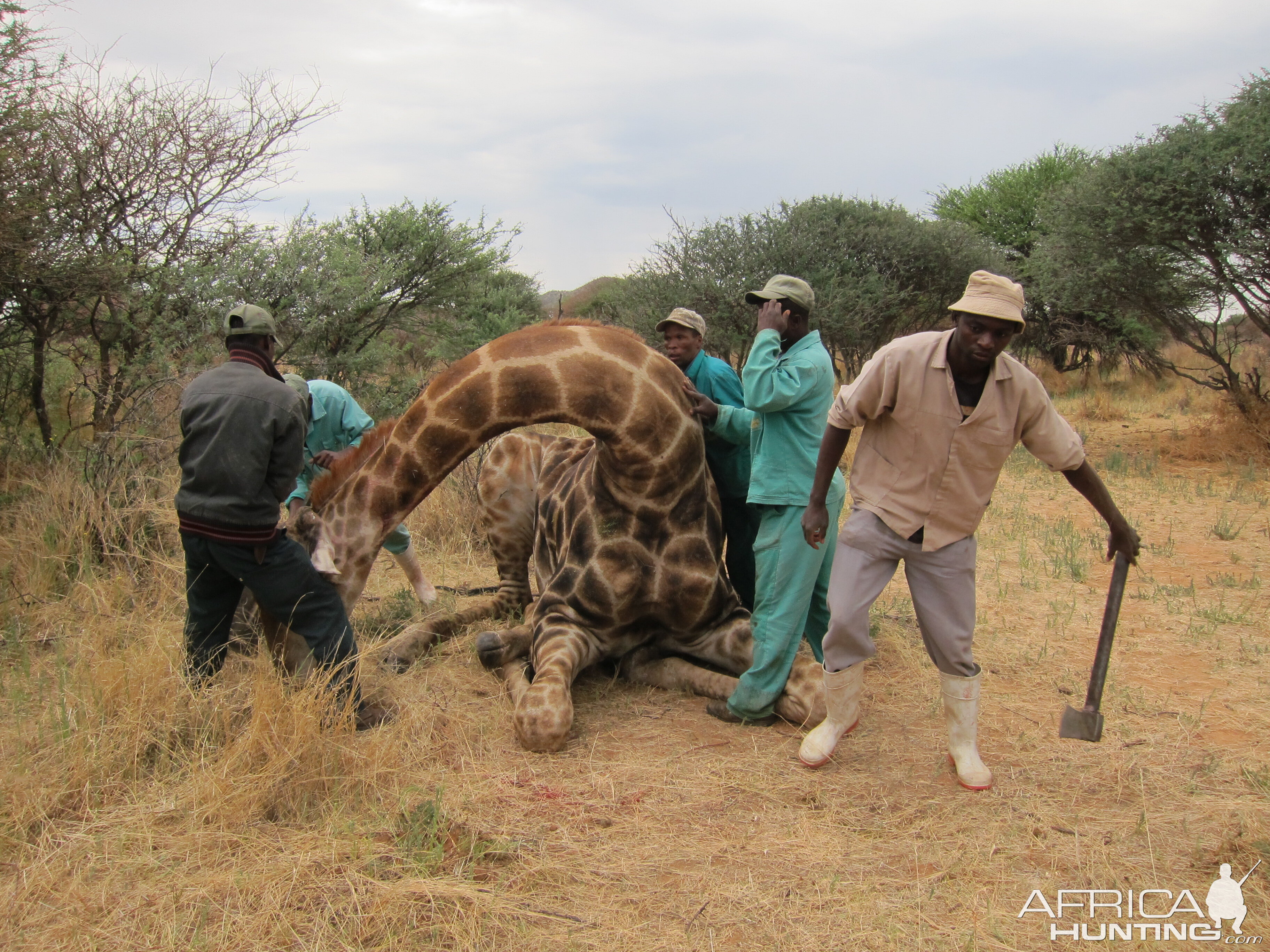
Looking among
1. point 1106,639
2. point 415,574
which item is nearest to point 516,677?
point 415,574

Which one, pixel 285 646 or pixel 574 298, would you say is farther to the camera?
pixel 574 298

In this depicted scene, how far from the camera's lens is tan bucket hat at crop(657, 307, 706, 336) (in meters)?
4.64

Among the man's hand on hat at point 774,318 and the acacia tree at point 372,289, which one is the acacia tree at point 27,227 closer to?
the acacia tree at point 372,289

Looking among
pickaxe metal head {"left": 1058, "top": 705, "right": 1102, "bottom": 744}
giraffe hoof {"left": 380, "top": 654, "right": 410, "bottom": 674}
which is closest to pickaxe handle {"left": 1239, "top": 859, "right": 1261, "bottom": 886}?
pickaxe metal head {"left": 1058, "top": 705, "right": 1102, "bottom": 744}

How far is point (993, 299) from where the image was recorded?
9.99ft

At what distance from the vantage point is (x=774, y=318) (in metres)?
3.84

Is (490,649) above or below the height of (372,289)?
below

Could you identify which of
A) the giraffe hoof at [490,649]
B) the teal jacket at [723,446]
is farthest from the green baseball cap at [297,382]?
the teal jacket at [723,446]

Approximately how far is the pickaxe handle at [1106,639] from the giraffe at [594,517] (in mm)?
1047

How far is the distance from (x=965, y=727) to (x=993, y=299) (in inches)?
62.9

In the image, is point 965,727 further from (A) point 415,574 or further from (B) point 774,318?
(A) point 415,574

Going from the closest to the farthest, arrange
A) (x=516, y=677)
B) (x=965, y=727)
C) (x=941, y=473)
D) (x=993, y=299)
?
(x=993, y=299), (x=941, y=473), (x=965, y=727), (x=516, y=677)

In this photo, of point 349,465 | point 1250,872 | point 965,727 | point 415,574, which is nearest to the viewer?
point 1250,872

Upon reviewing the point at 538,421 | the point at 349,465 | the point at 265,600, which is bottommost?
the point at 265,600
